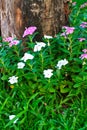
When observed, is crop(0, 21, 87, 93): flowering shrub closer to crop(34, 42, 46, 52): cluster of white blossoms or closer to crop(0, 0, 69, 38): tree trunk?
crop(34, 42, 46, 52): cluster of white blossoms

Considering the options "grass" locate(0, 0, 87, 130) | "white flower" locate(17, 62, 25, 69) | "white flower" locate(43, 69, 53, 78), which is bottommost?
"grass" locate(0, 0, 87, 130)

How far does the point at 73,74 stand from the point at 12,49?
2.07 ft

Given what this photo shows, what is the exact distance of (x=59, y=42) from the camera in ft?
12.0

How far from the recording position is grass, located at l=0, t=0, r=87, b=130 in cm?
327

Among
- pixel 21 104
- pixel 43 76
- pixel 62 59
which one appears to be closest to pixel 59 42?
pixel 62 59

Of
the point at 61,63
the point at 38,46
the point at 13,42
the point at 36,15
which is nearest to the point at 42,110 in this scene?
the point at 61,63

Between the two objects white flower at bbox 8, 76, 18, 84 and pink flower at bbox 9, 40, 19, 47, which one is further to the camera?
pink flower at bbox 9, 40, 19, 47

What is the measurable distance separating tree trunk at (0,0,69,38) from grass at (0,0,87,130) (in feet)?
2.20

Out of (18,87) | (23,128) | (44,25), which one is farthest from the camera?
(44,25)

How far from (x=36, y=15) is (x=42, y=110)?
3.14ft

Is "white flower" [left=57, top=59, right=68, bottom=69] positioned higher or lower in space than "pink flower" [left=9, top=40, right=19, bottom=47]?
lower

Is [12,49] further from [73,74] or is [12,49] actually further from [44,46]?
[73,74]

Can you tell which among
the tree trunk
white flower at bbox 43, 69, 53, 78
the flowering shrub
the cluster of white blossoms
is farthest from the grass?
the tree trunk

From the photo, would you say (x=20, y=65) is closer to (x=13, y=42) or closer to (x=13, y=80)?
(x=13, y=80)
